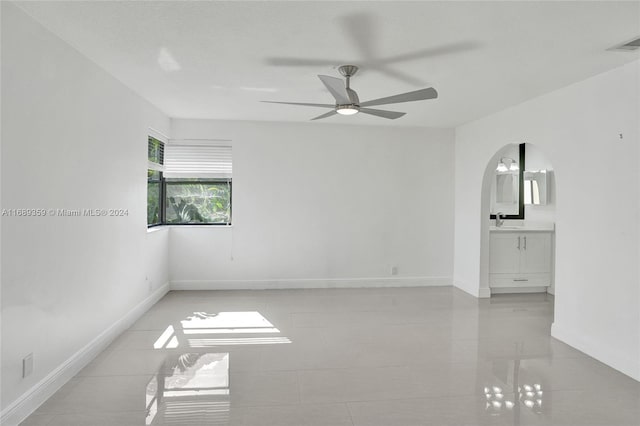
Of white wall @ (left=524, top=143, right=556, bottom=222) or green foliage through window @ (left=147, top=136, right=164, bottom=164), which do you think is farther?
white wall @ (left=524, top=143, right=556, bottom=222)

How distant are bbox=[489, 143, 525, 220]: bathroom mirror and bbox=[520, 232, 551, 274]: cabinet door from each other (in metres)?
0.92

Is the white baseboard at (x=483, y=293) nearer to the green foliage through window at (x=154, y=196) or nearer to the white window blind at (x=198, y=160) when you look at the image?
the white window blind at (x=198, y=160)

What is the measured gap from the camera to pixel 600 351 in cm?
329

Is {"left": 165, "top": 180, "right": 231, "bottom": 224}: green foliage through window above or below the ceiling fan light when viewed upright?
below

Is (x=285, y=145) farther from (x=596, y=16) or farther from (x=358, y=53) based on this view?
(x=596, y=16)

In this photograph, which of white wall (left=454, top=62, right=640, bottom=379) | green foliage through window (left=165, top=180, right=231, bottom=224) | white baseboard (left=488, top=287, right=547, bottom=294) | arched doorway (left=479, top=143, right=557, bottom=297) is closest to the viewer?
white wall (left=454, top=62, right=640, bottom=379)

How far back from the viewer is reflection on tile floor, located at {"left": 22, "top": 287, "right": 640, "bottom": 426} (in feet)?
7.84

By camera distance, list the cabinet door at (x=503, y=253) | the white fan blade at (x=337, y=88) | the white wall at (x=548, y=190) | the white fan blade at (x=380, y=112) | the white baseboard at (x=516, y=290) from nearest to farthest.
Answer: the white fan blade at (x=337, y=88), the white fan blade at (x=380, y=112), the cabinet door at (x=503, y=253), the white baseboard at (x=516, y=290), the white wall at (x=548, y=190)

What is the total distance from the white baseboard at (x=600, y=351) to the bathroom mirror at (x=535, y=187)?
2658mm

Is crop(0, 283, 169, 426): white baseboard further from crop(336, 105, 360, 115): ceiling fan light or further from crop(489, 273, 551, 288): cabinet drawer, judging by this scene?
crop(489, 273, 551, 288): cabinet drawer

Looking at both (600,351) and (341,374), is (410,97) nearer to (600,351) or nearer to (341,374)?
(341,374)

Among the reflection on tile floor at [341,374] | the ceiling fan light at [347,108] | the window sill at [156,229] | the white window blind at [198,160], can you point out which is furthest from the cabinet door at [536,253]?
the window sill at [156,229]

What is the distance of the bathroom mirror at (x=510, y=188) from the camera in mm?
6277

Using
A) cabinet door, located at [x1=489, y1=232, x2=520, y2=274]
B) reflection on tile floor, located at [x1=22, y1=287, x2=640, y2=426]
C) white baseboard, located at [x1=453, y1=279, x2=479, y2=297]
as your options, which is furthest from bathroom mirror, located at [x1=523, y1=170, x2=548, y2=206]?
reflection on tile floor, located at [x1=22, y1=287, x2=640, y2=426]
